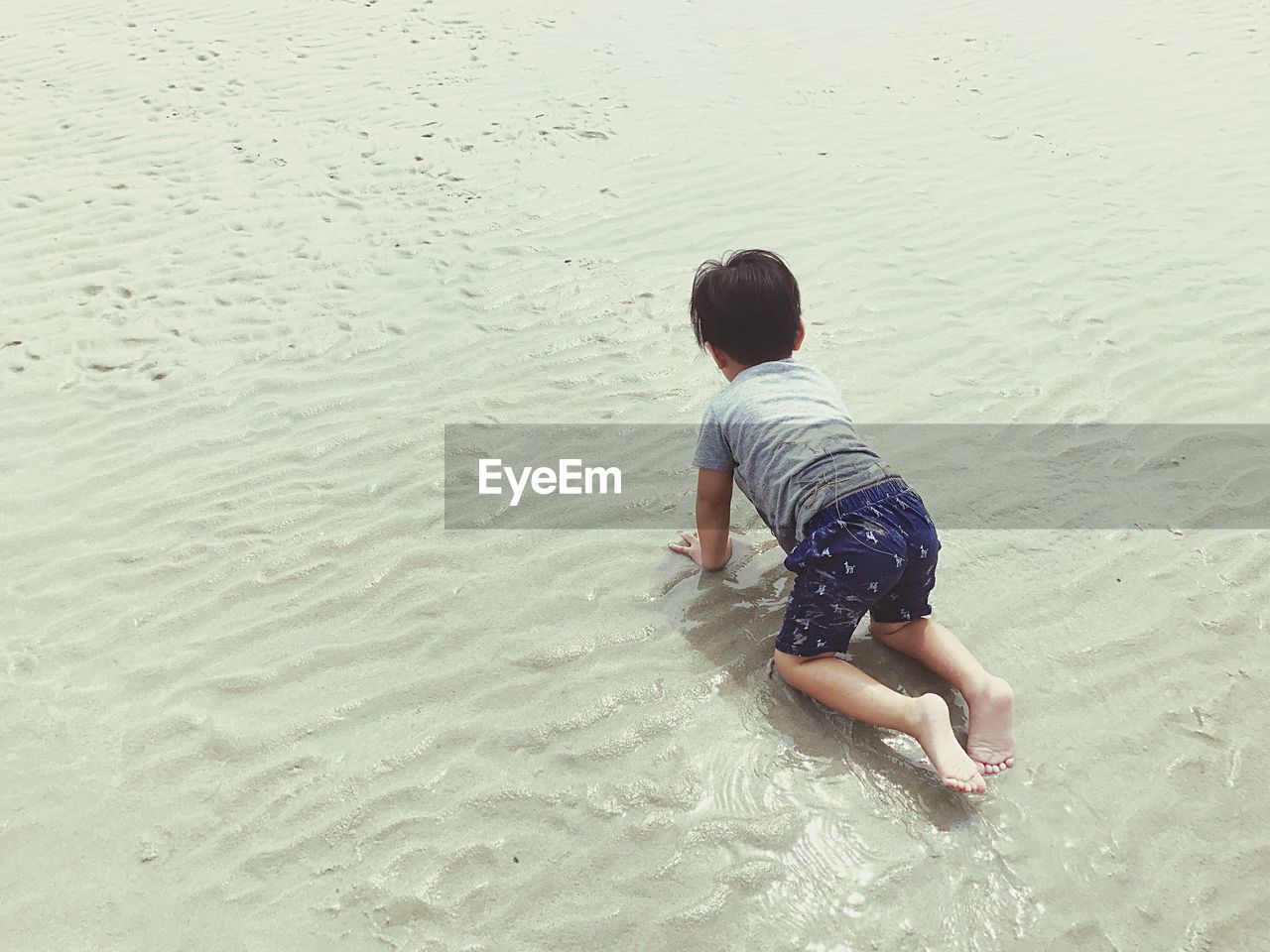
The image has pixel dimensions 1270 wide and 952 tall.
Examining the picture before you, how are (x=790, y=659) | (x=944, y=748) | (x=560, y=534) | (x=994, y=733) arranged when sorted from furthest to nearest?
(x=560, y=534), (x=790, y=659), (x=994, y=733), (x=944, y=748)

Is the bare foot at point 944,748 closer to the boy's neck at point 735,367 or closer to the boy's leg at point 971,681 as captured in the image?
the boy's leg at point 971,681

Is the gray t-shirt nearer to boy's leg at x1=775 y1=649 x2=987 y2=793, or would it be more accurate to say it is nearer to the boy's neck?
the boy's neck

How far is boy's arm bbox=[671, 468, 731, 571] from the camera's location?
10.7 ft

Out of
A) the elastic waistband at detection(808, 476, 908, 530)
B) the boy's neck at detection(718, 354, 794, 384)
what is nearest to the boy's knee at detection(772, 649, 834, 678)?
the elastic waistband at detection(808, 476, 908, 530)

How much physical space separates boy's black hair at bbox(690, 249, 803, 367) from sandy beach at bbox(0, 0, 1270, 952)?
2.72ft

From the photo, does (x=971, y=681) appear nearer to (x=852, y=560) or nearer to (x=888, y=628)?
(x=888, y=628)

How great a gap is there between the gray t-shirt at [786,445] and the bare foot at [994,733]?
674 mm

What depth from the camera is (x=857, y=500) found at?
284cm

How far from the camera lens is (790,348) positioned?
126 inches

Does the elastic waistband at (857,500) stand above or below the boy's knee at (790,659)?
above

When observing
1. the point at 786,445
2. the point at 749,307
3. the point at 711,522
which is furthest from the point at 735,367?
the point at 711,522

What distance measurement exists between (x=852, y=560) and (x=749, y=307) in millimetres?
830

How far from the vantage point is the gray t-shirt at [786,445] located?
9.54ft

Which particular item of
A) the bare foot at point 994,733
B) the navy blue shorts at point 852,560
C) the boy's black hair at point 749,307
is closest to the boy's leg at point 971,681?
the bare foot at point 994,733
